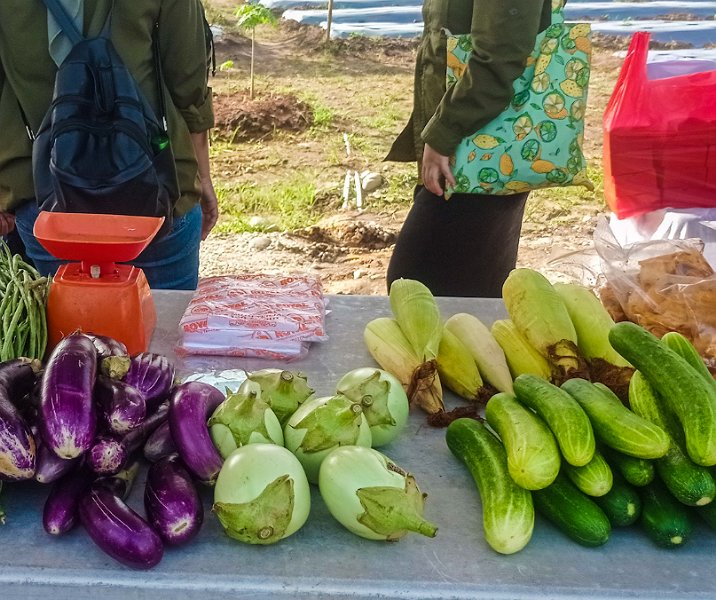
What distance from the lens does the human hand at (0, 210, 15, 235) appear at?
247 cm

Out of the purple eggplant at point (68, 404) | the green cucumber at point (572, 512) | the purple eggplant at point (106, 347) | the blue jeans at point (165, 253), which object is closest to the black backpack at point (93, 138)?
the blue jeans at point (165, 253)

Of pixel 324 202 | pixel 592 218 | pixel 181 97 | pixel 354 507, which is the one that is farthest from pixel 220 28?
pixel 354 507

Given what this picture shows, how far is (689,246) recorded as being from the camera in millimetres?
2291

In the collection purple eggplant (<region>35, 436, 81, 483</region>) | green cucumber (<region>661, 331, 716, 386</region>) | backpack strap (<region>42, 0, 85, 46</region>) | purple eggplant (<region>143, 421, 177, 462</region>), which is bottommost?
purple eggplant (<region>143, 421, 177, 462</region>)

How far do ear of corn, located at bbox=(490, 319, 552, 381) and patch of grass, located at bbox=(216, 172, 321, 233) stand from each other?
410 cm

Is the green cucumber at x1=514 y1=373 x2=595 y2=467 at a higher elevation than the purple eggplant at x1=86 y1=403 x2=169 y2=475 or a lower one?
higher

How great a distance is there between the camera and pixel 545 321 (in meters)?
1.73

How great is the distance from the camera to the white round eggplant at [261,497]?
1181mm

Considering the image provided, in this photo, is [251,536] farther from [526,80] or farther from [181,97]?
[526,80]

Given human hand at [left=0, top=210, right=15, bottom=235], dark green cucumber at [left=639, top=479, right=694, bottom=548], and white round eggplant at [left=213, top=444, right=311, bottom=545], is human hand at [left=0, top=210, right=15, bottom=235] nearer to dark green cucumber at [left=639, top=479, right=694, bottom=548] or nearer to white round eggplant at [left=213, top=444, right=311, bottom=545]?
white round eggplant at [left=213, top=444, right=311, bottom=545]

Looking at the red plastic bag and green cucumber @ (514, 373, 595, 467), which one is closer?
green cucumber @ (514, 373, 595, 467)

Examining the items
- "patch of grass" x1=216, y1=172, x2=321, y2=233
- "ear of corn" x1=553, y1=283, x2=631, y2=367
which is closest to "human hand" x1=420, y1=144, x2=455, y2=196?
"ear of corn" x1=553, y1=283, x2=631, y2=367

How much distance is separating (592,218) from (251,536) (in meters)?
5.45

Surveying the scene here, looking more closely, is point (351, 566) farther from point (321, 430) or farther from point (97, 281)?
point (97, 281)
